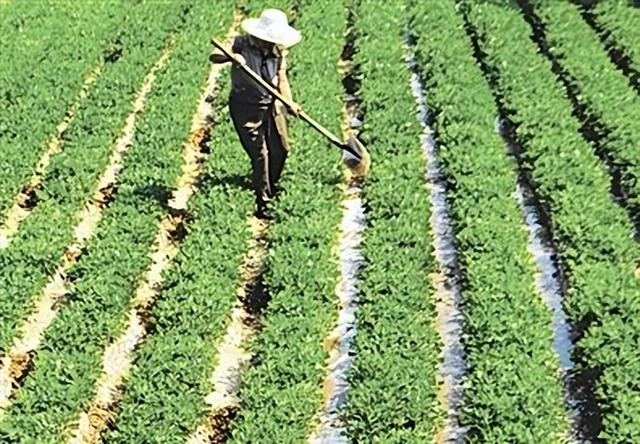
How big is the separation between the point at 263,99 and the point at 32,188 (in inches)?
98.8

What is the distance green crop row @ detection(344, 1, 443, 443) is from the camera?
7.32 m

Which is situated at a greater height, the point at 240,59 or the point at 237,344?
the point at 240,59

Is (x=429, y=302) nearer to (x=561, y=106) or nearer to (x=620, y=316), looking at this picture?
(x=620, y=316)

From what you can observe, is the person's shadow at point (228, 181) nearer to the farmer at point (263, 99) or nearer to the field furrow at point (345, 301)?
the farmer at point (263, 99)

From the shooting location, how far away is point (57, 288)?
9172 millimetres

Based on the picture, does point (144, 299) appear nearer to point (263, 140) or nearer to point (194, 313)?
point (194, 313)

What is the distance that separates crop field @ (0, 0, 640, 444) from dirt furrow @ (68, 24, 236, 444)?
0.08ft

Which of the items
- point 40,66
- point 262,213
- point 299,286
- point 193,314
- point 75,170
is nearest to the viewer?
point 193,314

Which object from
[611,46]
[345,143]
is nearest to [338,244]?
[345,143]

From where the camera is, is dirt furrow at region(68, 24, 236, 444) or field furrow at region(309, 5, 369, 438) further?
dirt furrow at region(68, 24, 236, 444)

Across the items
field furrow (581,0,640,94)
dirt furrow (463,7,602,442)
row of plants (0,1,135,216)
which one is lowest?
row of plants (0,1,135,216)

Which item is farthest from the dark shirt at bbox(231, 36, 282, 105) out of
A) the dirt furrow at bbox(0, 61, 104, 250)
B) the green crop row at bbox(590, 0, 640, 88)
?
the green crop row at bbox(590, 0, 640, 88)

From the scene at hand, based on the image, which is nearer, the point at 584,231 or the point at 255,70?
the point at 584,231

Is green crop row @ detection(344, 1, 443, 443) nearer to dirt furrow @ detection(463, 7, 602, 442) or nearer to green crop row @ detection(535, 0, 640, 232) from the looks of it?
dirt furrow @ detection(463, 7, 602, 442)
